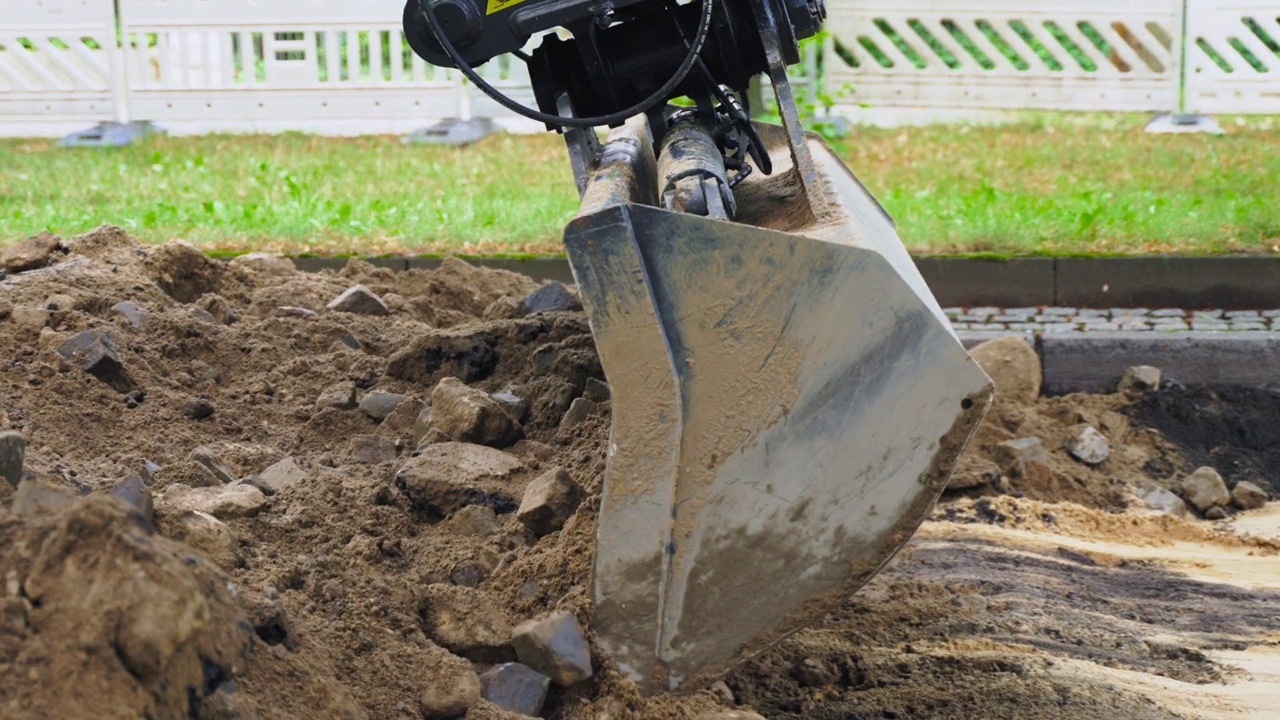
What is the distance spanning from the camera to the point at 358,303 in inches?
188

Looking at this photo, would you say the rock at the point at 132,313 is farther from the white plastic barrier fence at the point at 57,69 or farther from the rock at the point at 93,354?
the white plastic barrier fence at the point at 57,69

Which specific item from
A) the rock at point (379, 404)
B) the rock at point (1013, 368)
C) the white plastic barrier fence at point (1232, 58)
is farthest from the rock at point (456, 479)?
the white plastic barrier fence at point (1232, 58)

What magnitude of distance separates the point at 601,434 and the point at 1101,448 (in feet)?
7.74

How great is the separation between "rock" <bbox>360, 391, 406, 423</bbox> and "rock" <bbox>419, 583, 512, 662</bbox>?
3.37ft

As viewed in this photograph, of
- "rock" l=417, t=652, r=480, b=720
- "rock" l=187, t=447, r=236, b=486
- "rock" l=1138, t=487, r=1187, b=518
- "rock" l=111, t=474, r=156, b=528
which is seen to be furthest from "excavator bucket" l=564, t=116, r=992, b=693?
"rock" l=1138, t=487, r=1187, b=518

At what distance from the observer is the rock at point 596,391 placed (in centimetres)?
358

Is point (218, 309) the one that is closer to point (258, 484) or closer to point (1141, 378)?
point (258, 484)

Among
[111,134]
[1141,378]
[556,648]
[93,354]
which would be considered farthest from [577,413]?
[111,134]

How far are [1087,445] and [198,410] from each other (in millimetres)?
3002

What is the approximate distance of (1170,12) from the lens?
34.3 feet

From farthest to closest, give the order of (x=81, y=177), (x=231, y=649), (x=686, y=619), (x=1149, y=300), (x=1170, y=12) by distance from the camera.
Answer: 1. (x=1170, y=12)
2. (x=81, y=177)
3. (x=1149, y=300)
4. (x=686, y=619)
5. (x=231, y=649)

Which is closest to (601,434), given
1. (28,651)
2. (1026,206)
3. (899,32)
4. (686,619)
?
(686,619)

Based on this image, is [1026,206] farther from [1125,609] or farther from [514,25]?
[514,25]

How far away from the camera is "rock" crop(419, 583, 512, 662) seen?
2686 mm
